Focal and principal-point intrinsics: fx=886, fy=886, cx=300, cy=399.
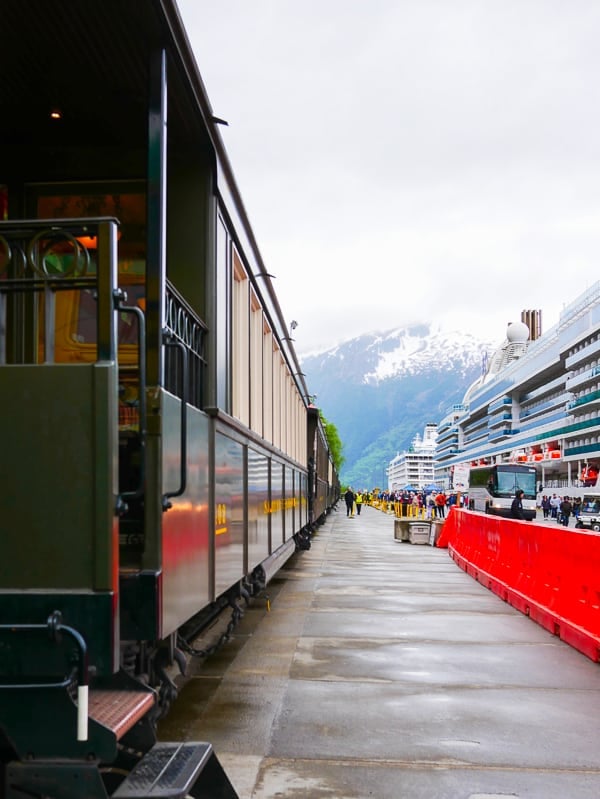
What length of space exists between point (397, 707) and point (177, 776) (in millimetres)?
3399

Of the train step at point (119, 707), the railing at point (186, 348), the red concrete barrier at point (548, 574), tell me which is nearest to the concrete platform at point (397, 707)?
the red concrete barrier at point (548, 574)

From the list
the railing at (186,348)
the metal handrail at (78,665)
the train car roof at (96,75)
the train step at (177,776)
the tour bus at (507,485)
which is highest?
the train car roof at (96,75)

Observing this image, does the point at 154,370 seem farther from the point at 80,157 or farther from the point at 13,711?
the point at 80,157

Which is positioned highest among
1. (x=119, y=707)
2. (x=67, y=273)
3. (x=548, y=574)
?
(x=67, y=273)

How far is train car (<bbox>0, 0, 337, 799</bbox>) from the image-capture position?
10.6 feet

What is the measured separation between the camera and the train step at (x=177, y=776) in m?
3.23

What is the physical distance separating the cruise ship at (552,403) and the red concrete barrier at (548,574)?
47135 mm

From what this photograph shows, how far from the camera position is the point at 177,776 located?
3.38m

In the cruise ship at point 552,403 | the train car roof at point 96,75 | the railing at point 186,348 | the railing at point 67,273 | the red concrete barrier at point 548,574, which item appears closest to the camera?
the railing at point 67,273

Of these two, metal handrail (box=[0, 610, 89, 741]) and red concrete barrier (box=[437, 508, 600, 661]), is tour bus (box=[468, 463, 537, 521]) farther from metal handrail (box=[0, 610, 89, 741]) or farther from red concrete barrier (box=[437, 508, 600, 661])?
metal handrail (box=[0, 610, 89, 741])

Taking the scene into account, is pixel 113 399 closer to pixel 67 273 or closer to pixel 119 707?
pixel 67 273

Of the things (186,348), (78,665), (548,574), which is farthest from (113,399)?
(548,574)

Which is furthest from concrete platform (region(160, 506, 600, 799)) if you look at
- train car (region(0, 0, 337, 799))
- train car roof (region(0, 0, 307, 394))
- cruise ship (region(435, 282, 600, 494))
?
cruise ship (region(435, 282, 600, 494))

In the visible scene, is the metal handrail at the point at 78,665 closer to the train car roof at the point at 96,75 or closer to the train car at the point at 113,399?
the train car at the point at 113,399
